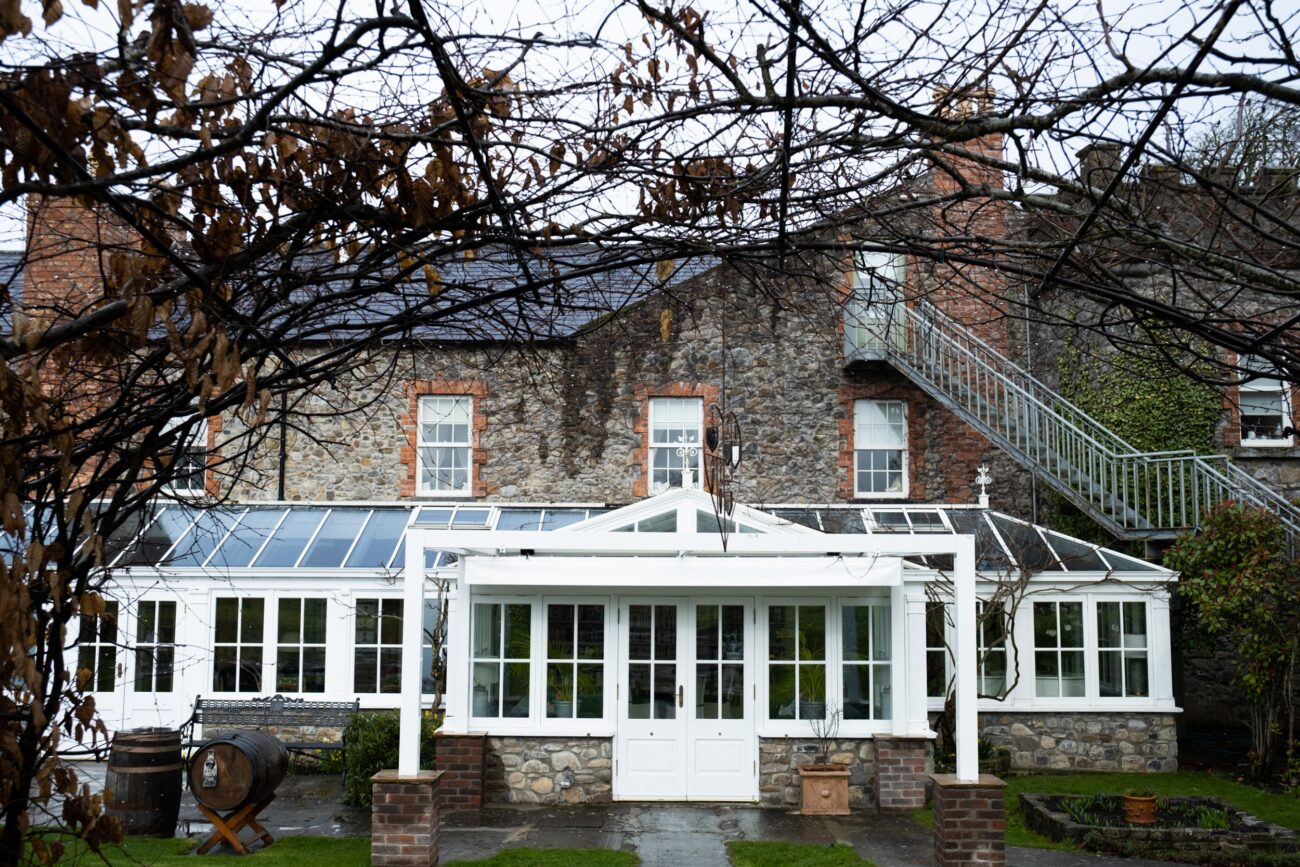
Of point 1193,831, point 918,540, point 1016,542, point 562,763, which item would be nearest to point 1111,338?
point 918,540

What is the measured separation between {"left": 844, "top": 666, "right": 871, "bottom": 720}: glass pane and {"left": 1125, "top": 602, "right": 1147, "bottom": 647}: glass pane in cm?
369

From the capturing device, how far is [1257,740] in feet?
45.1

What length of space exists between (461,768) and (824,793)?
11.5ft

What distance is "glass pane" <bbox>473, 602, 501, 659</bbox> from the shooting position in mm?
12531

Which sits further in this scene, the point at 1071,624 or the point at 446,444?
the point at 446,444

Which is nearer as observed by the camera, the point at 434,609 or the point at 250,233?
the point at 250,233

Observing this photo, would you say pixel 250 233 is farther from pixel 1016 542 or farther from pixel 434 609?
pixel 1016 542

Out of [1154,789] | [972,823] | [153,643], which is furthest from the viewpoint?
[153,643]

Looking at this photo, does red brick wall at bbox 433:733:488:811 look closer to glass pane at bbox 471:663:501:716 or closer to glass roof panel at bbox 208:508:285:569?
glass pane at bbox 471:663:501:716

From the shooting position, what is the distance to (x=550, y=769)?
12227 millimetres

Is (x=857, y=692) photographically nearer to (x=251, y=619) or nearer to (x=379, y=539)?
(x=379, y=539)

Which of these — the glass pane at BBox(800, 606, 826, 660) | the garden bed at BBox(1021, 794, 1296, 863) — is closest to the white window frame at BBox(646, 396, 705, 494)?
the glass pane at BBox(800, 606, 826, 660)

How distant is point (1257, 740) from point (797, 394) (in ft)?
23.8

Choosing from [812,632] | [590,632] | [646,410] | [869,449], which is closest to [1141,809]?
[812,632]
